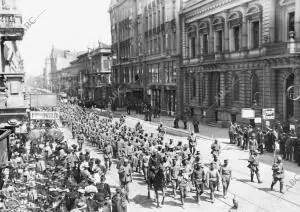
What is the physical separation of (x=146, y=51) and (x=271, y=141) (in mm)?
36807

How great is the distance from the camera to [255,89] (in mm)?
33531

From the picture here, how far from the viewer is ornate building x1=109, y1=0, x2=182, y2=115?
49.3m

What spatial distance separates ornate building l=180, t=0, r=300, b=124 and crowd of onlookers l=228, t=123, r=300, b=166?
4838 mm

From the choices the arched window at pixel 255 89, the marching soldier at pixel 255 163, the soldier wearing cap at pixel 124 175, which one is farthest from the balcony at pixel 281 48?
the soldier wearing cap at pixel 124 175

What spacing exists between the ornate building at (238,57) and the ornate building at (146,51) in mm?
2939

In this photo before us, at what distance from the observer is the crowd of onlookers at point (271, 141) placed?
21.2 meters

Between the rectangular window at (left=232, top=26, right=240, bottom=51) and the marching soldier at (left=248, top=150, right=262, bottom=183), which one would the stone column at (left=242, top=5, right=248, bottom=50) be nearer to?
the rectangular window at (left=232, top=26, right=240, bottom=51)

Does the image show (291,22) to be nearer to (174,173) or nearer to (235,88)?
(235,88)

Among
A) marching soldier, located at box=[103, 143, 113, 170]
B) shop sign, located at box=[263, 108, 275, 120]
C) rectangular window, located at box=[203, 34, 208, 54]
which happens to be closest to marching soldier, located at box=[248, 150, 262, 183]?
marching soldier, located at box=[103, 143, 113, 170]

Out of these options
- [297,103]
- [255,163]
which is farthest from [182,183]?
[297,103]

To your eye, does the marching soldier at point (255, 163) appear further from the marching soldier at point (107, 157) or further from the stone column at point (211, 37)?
the stone column at point (211, 37)

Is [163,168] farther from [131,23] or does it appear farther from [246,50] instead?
[131,23]

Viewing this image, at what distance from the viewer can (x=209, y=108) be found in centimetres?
4009

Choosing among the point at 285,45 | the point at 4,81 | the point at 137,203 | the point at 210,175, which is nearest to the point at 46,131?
the point at 4,81
